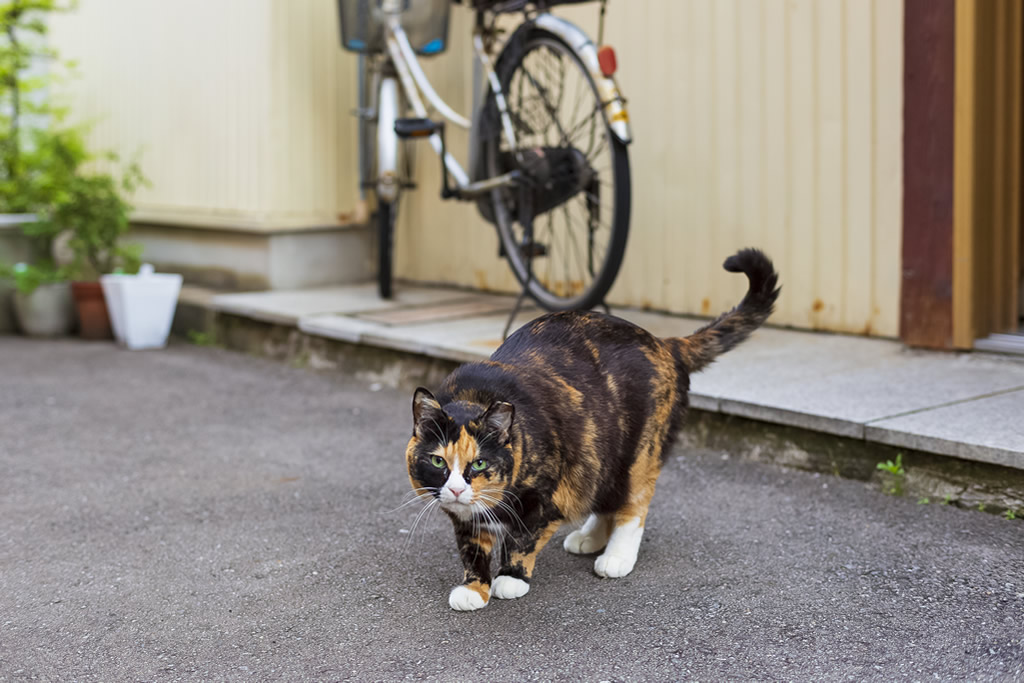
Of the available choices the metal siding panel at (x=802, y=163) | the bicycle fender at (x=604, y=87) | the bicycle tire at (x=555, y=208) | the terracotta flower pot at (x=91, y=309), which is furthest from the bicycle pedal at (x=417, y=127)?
the terracotta flower pot at (x=91, y=309)

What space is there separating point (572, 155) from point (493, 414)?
233cm

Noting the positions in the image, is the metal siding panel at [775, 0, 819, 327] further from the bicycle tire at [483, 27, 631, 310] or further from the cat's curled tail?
the cat's curled tail

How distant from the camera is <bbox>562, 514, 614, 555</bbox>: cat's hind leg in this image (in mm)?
2686

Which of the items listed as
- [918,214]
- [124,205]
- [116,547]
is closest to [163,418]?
[116,547]

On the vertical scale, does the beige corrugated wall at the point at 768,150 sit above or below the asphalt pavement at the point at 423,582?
above

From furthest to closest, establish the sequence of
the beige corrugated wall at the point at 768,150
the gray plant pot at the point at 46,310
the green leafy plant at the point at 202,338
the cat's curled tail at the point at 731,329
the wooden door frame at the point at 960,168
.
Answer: the gray plant pot at the point at 46,310, the green leafy plant at the point at 202,338, the beige corrugated wall at the point at 768,150, the wooden door frame at the point at 960,168, the cat's curled tail at the point at 731,329

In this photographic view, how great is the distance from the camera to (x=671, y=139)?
4863 millimetres

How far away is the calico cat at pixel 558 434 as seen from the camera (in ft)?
7.11

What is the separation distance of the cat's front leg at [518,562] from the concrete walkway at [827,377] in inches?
46.0

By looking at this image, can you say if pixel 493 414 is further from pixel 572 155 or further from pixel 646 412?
pixel 572 155

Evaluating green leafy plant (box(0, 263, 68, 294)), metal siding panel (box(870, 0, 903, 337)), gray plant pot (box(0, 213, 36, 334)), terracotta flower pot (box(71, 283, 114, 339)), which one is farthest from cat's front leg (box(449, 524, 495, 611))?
gray plant pot (box(0, 213, 36, 334))

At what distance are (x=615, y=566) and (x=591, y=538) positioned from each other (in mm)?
182

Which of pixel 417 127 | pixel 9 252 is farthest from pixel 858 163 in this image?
pixel 9 252

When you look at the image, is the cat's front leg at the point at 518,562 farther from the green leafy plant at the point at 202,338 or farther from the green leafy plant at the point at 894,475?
the green leafy plant at the point at 202,338
